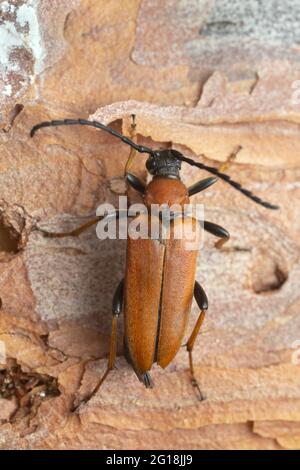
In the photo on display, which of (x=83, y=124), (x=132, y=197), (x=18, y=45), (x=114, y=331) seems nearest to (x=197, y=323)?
(x=114, y=331)

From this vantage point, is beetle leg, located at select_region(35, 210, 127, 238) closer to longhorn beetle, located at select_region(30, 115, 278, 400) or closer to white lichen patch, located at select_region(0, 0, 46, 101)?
longhorn beetle, located at select_region(30, 115, 278, 400)

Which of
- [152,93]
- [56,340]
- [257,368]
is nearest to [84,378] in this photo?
[56,340]

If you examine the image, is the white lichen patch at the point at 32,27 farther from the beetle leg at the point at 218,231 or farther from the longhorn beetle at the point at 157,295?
the beetle leg at the point at 218,231

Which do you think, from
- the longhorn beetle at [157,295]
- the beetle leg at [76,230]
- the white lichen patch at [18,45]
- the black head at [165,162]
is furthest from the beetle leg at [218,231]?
the white lichen patch at [18,45]

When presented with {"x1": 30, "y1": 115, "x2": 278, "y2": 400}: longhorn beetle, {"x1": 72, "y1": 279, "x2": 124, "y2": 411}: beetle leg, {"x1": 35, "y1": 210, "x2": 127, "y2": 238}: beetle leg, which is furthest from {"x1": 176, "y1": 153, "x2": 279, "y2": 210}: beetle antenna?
{"x1": 72, "y1": 279, "x2": 124, "y2": 411}: beetle leg

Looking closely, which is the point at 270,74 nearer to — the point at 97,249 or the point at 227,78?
the point at 227,78

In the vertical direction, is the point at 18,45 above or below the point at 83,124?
above

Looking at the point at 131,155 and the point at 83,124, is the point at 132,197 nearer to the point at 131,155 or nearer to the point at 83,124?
the point at 131,155
